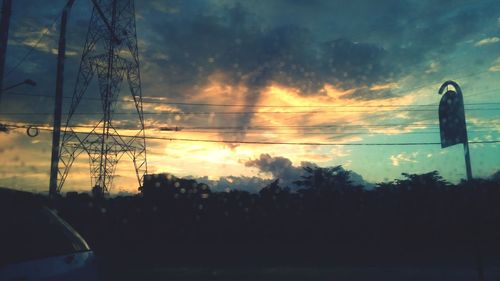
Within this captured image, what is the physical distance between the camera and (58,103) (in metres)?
15.9

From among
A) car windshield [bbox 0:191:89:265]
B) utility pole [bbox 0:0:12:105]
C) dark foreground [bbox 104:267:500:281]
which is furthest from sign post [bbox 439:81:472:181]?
utility pole [bbox 0:0:12:105]

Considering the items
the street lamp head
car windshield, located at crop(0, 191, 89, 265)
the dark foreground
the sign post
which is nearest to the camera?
car windshield, located at crop(0, 191, 89, 265)

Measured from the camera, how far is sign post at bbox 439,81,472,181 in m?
9.30

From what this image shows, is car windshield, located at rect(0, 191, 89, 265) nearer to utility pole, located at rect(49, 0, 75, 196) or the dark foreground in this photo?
the dark foreground

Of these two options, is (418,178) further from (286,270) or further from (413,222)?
(286,270)

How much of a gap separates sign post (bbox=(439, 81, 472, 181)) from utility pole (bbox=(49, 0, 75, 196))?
505 inches

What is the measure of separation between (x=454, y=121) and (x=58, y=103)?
44.5 feet

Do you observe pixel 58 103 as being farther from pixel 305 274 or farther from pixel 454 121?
pixel 454 121

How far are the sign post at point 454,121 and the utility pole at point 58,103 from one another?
12838mm

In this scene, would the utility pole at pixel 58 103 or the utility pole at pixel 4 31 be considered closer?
the utility pole at pixel 4 31

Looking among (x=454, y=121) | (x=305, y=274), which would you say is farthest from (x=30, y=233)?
(x=305, y=274)

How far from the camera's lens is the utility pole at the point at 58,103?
15.1 meters

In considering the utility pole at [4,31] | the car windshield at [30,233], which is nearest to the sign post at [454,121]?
the car windshield at [30,233]

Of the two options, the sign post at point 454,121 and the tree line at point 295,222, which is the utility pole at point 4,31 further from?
the sign post at point 454,121
